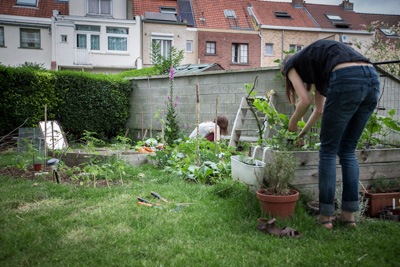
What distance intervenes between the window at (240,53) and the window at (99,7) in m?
8.24

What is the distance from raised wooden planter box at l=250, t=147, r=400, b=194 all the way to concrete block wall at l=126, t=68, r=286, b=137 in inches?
130

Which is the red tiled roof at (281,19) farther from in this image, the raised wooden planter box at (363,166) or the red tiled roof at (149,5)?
the raised wooden planter box at (363,166)

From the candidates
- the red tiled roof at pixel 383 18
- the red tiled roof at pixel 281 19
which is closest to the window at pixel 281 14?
the red tiled roof at pixel 281 19

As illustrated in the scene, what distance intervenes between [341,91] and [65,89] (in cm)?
883

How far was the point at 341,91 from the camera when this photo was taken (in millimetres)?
2416

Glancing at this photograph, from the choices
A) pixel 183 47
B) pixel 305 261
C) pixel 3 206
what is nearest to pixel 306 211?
pixel 305 261

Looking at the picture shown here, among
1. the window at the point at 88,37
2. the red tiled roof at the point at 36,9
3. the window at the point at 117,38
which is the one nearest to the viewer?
the red tiled roof at the point at 36,9

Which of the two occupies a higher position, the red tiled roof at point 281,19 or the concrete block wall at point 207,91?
the red tiled roof at point 281,19

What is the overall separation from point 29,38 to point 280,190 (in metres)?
20.8

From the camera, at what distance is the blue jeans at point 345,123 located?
7.93ft

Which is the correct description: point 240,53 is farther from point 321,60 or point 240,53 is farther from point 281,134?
point 321,60

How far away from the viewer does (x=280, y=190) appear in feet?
9.07

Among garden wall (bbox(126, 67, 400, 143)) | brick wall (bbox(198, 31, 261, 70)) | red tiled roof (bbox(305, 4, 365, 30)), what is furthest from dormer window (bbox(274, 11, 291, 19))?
garden wall (bbox(126, 67, 400, 143))

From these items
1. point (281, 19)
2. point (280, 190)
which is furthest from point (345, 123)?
point (281, 19)
